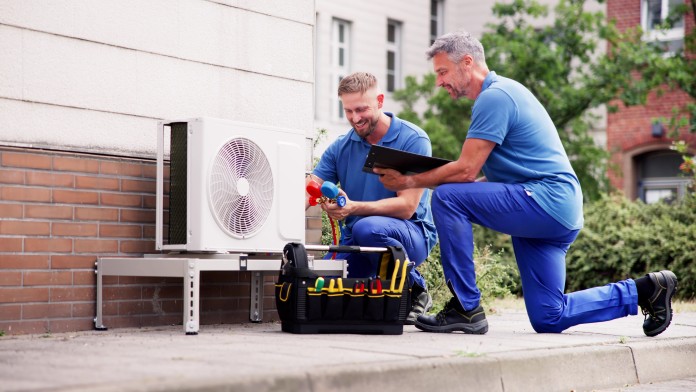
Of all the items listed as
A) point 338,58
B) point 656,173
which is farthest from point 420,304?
point 656,173

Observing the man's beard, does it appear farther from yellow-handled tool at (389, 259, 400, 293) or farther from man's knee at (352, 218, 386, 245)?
yellow-handled tool at (389, 259, 400, 293)

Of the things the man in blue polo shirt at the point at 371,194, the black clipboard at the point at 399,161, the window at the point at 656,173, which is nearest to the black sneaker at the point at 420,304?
the man in blue polo shirt at the point at 371,194

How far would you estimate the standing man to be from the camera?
6.14 metres

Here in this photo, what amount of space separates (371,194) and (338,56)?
1746 cm

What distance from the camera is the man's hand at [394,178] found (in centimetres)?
626

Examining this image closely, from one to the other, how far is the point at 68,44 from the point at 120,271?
124 centimetres

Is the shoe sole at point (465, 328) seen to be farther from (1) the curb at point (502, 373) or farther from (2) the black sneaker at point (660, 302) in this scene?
(2) the black sneaker at point (660, 302)

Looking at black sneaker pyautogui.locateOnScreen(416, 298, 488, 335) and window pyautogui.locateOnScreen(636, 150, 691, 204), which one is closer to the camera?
black sneaker pyautogui.locateOnScreen(416, 298, 488, 335)

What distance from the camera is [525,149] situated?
6219 millimetres

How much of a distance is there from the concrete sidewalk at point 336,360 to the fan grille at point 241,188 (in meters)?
0.60

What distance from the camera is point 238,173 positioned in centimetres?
614

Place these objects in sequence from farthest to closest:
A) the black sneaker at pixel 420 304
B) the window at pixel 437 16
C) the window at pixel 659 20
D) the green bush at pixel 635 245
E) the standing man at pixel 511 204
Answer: the window at pixel 437 16 < the window at pixel 659 20 < the green bush at pixel 635 245 < the black sneaker at pixel 420 304 < the standing man at pixel 511 204

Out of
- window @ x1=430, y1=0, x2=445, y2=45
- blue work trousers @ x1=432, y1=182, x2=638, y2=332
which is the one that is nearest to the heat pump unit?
blue work trousers @ x1=432, y1=182, x2=638, y2=332

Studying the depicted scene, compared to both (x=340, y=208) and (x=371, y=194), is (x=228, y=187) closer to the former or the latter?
(x=340, y=208)
